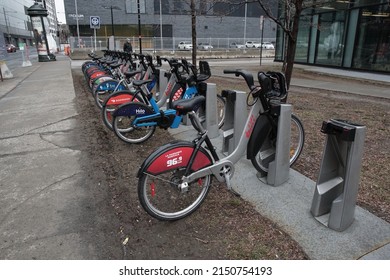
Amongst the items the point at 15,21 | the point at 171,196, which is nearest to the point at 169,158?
the point at 171,196

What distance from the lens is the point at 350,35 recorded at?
14.6 meters

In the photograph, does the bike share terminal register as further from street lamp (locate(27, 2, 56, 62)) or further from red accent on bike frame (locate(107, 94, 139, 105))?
street lamp (locate(27, 2, 56, 62))

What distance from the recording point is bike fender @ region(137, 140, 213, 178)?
266 centimetres

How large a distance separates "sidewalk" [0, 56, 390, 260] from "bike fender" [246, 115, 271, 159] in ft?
1.51

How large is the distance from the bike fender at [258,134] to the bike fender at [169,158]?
745 mm

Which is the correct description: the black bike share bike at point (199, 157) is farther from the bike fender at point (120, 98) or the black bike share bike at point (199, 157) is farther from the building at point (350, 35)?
the building at point (350, 35)

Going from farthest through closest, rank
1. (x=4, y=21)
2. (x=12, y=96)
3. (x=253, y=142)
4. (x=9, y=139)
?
(x=4, y=21)
(x=12, y=96)
(x=9, y=139)
(x=253, y=142)

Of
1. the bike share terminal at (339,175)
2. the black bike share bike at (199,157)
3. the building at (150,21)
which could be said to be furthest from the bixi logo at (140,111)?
the building at (150,21)

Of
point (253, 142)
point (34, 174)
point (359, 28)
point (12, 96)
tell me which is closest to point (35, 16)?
point (12, 96)

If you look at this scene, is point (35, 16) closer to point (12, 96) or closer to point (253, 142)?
point (12, 96)

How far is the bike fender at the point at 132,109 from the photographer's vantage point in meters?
4.59

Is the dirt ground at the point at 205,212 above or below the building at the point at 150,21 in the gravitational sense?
below
